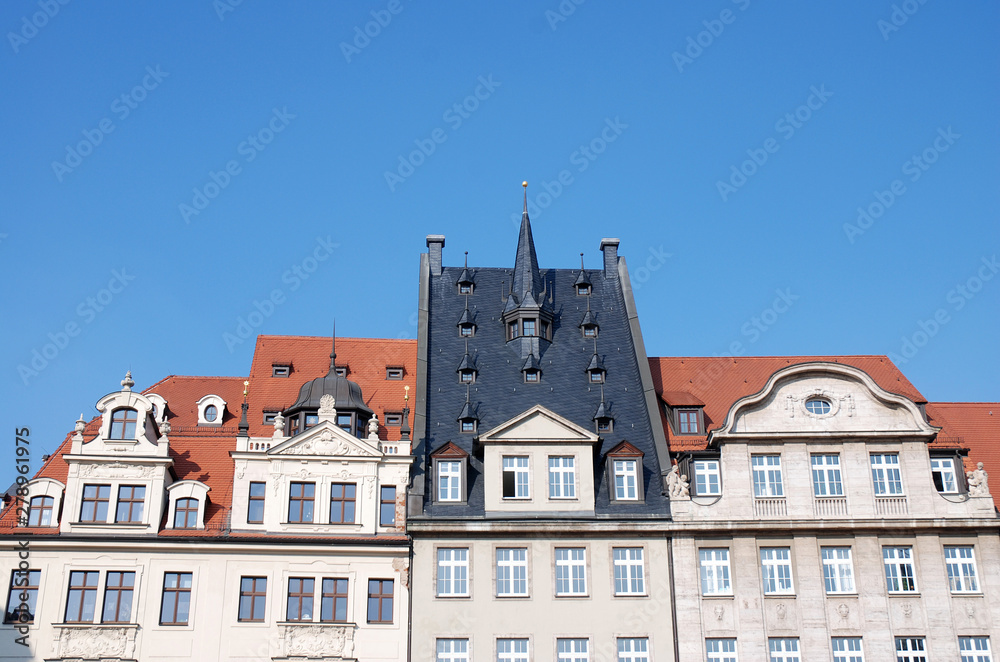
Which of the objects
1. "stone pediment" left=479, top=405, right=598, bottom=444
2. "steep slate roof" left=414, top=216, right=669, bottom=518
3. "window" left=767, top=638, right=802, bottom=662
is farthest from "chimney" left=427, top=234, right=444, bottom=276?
"window" left=767, top=638, right=802, bottom=662

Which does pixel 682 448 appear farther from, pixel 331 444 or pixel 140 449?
pixel 140 449

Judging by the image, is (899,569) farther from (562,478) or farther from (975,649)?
(562,478)

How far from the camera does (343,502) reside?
41.7 m

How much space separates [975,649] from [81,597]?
29.5 m

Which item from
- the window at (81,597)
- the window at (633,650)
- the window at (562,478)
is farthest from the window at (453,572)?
the window at (81,597)

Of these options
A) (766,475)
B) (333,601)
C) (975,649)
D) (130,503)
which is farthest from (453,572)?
(975,649)

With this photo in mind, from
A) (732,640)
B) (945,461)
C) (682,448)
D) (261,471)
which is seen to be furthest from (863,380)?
(261,471)

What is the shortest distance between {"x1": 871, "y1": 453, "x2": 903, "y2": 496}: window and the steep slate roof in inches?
298

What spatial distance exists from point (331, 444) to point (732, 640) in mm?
15208

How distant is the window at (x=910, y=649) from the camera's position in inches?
1550

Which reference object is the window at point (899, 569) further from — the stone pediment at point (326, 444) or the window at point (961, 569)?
the stone pediment at point (326, 444)

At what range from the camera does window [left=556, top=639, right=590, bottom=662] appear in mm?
39219

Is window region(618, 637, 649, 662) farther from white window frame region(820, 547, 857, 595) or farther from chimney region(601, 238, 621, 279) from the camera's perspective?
chimney region(601, 238, 621, 279)

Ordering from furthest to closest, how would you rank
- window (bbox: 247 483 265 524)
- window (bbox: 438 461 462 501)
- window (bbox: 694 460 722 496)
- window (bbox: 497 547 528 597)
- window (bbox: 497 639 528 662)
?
1. window (bbox: 694 460 722 496)
2. window (bbox: 438 461 462 501)
3. window (bbox: 247 483 265 524)
4. window (bbox: 497 547 528 597)
5. window (bbox: 497 639 528 662)
